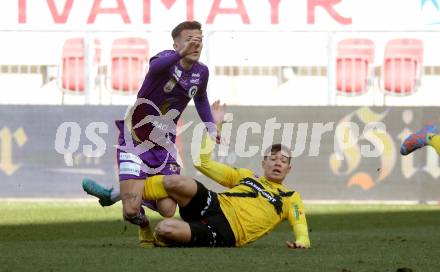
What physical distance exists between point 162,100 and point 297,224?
56.5 inches

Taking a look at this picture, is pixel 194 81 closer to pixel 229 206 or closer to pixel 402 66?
pixel 229 206

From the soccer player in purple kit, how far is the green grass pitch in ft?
1.24

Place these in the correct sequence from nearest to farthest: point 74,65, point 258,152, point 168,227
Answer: point 168,227 → point 258,152 → point 74,65

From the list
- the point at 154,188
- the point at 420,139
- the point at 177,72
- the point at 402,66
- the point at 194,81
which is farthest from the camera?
the point at 402,66

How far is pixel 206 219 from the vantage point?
8.26m

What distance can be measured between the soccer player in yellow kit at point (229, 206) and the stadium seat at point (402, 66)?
8.79 m

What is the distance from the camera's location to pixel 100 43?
58.4ft

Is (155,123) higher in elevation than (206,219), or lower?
higher

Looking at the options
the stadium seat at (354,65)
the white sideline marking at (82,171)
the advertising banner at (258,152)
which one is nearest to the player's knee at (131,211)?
the advertising banner at (258,152)

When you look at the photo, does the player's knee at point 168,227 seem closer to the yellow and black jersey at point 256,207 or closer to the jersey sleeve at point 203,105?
the yellow and black jersey at point 256,207

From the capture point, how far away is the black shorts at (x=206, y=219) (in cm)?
822

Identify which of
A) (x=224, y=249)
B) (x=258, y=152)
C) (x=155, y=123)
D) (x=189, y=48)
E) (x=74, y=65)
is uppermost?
(x=189, y=48)

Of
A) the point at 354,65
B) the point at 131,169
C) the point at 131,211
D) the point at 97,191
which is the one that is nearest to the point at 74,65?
the point at 354,65

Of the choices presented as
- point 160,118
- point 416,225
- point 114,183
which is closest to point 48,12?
point 114,183
